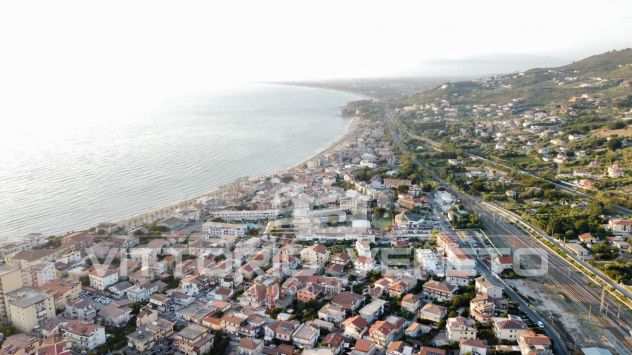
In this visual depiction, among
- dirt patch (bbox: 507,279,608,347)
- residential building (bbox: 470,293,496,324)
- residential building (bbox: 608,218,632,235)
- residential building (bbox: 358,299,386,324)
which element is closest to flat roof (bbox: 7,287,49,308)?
residential building (bbox: 358,299,386,324)

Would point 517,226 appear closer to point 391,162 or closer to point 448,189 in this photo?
point 448,189

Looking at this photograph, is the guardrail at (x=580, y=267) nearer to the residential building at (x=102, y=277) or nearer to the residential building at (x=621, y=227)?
the residential building at (x=621, y=227)

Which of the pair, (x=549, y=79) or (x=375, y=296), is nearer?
(x=375, y=296)

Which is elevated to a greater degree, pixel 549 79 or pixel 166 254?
pixel 549 79

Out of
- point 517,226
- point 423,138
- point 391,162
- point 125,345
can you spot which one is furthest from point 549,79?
point 125,345

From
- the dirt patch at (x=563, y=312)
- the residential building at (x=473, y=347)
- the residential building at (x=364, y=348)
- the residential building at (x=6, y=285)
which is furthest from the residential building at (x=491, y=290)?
the residential building at (x=6, y=285)
